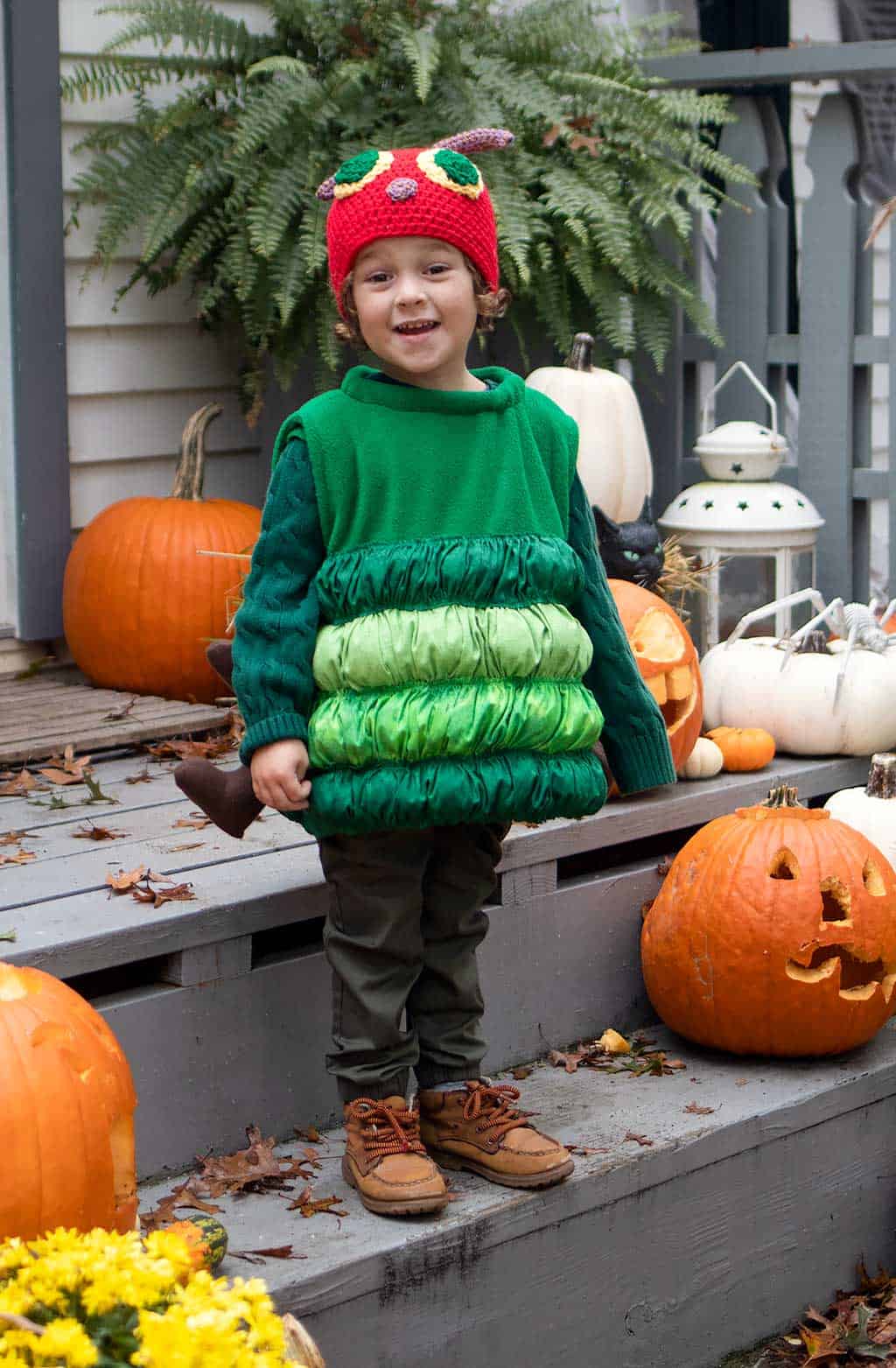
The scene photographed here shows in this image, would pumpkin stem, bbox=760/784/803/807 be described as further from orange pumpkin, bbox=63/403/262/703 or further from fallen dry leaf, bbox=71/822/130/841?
orange pumpkin, bbox=63/403/262/703

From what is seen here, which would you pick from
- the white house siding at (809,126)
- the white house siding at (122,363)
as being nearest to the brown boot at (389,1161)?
the white house siding at (122,363)

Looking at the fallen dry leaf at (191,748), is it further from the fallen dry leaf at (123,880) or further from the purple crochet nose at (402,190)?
the purple crochet nose at (402,190)

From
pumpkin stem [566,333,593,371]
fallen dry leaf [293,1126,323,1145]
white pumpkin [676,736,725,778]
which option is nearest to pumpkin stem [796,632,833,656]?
white pumpkin [676,736,725,778]

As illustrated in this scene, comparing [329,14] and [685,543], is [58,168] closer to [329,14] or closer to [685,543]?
[329,14]

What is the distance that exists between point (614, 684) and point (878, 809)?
1118 mm

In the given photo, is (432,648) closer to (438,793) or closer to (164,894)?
(438,793)

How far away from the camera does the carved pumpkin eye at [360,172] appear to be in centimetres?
254

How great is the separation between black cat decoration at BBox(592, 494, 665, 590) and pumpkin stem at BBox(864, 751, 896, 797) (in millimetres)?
655

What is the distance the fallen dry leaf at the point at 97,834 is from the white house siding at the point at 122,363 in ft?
4.60

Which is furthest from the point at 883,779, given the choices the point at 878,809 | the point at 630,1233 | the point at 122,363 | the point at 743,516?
the point at 122,363

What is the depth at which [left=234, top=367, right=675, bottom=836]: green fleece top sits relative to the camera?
2.53 metres

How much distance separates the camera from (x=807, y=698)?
13.2 ft

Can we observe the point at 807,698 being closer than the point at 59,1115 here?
No

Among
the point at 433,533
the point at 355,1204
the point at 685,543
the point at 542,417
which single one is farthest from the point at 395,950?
the point at 685,543
